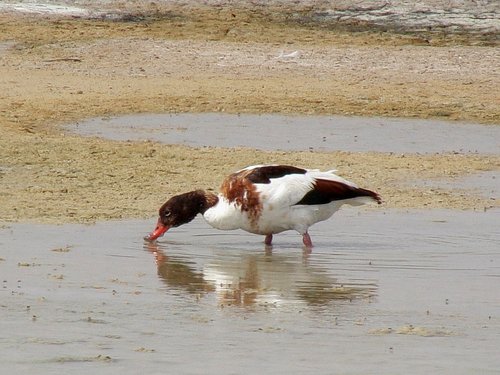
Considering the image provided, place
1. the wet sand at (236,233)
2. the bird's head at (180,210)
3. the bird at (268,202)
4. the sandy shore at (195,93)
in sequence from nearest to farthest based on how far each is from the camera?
the wet sand at (236,233) < the bird at (268,202) < the bird's head at (180,210) < the sandy shore at (195,93)

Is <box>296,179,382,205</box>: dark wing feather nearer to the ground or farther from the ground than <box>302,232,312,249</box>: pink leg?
farther from the ground

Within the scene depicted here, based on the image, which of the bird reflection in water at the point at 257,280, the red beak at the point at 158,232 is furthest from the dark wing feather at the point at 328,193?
the red beak at the point at 158,232

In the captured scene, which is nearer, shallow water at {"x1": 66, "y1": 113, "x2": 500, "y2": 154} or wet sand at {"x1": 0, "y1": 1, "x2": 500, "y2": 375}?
wet sand at {"x1": 0, "y1": 1, "x2": 500, "y2": 375}

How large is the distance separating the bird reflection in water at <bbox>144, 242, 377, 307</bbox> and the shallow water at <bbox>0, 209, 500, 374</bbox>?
1cm

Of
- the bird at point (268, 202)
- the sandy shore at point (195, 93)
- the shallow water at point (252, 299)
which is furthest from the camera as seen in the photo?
the sandy shore at point (195, 93)

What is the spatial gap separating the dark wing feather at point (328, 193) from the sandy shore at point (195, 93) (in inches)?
63.9

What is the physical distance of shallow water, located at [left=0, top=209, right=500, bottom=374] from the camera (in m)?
6.76

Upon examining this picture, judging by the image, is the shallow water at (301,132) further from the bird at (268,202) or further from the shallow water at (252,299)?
the bird at (268,202)

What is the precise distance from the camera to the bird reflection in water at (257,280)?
827 cm

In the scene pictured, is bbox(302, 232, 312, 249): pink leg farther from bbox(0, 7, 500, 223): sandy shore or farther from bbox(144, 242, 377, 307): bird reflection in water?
bbox(0, 7, 500, 223): sandy shore

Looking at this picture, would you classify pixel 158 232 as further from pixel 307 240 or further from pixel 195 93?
pixel 195 93

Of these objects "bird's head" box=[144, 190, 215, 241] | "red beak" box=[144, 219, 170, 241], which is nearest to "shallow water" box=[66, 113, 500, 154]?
"bird's head" box=[144, 190, 215, 241]

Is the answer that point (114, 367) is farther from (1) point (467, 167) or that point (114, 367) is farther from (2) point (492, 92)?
(2) point (492, 92)

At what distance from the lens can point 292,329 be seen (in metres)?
7.35
